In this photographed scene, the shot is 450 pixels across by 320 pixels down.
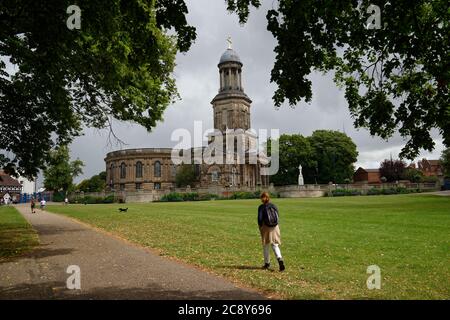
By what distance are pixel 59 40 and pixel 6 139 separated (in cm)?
1104

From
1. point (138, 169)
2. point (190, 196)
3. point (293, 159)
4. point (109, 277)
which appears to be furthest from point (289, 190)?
point (109, 277)

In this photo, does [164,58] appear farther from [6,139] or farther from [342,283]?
[342,283]

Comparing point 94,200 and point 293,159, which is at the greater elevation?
point 293,159

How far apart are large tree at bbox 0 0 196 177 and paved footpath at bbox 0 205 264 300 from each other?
186 inches

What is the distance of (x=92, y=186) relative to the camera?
105688 mm

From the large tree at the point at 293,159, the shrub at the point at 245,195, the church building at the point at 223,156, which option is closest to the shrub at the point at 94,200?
the church building at the point at 223,156

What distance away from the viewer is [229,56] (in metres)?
85.0

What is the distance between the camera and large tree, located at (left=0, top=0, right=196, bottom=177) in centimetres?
809

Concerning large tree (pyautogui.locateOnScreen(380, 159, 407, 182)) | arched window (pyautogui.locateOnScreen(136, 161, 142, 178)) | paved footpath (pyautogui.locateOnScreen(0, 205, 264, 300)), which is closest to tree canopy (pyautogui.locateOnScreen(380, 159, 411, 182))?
large tree (pyautogui.locateOnScreen(380, 159, 407, 182))

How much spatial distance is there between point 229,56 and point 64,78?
72227 millimetres

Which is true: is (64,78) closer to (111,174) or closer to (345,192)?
(345,192)

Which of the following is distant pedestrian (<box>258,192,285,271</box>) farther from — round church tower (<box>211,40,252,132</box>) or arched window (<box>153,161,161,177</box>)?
arched window (<box>153,161,161,177</box>)

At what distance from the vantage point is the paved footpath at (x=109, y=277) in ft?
24.0
